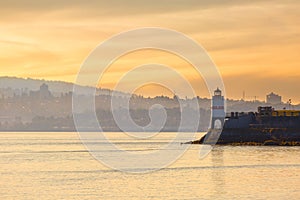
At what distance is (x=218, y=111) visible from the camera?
167 metres

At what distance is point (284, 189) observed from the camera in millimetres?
71812

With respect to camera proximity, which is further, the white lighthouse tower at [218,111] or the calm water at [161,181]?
the white lighthouse tower at [218,111]

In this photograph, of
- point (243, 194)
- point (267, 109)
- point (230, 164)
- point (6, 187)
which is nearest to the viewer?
point (243, 194)

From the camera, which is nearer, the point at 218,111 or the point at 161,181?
the point at 161,181

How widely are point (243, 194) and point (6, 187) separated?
77.3 feet

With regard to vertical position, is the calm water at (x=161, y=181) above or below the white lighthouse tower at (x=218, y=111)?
below

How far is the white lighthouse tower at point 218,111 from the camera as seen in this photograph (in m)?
163

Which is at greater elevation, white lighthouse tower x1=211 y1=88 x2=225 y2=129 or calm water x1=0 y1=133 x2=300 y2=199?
white lighthouse tower x1=211 y1=88 x2=225 y2=129

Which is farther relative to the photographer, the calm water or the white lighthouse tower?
the white lighthouse tower

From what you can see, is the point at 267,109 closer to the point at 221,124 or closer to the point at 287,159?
the point at 221,124

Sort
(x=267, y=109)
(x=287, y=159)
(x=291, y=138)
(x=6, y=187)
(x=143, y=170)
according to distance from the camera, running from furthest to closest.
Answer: (x=267, y=109) → (x=291, y=138) → (x=287, y=159) → (x=143, y=170) → (x=6, y=187)

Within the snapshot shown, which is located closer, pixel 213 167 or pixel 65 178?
pixel 65 178

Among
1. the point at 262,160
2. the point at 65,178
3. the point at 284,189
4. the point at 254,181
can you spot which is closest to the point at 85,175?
the point at 65,178

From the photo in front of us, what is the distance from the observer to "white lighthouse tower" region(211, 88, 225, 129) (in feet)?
534
